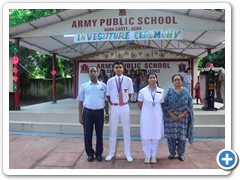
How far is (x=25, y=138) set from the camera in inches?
221

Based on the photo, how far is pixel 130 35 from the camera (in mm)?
6816

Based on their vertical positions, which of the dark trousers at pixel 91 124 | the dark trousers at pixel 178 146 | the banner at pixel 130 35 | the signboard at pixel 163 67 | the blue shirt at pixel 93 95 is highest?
the banner at pixel 130 35

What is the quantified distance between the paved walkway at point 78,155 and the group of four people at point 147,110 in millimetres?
187

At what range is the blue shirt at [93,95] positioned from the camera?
399 centimetres

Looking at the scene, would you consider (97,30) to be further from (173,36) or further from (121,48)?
(121,48)

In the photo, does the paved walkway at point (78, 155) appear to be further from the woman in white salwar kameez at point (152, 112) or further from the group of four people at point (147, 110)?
the woman in white salwar kameez at point (152, 112)

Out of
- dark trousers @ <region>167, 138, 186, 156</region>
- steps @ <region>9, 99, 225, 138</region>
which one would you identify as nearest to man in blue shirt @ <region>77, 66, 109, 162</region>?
dark trousers @ <region>167, 138, 186, 156</region>

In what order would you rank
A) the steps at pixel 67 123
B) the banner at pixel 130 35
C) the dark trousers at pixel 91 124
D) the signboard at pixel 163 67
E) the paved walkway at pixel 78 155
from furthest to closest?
the signboard at pixel 163 67 → the banner at pixel 130 35 → the steps at pixel 67 123 → the dark trousers at pixel 91 124 → the paved walkway at pixel 78 155

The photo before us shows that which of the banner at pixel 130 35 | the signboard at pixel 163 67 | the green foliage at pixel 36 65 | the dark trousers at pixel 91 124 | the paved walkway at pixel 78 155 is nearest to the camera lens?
the paved walkway at pixel 78 155

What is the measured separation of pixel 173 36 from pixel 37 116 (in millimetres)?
4171

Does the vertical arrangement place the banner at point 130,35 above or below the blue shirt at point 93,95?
above

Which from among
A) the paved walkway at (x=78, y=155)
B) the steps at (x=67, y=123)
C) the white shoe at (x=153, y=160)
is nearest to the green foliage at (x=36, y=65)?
the steps at (x=67, y=123)
